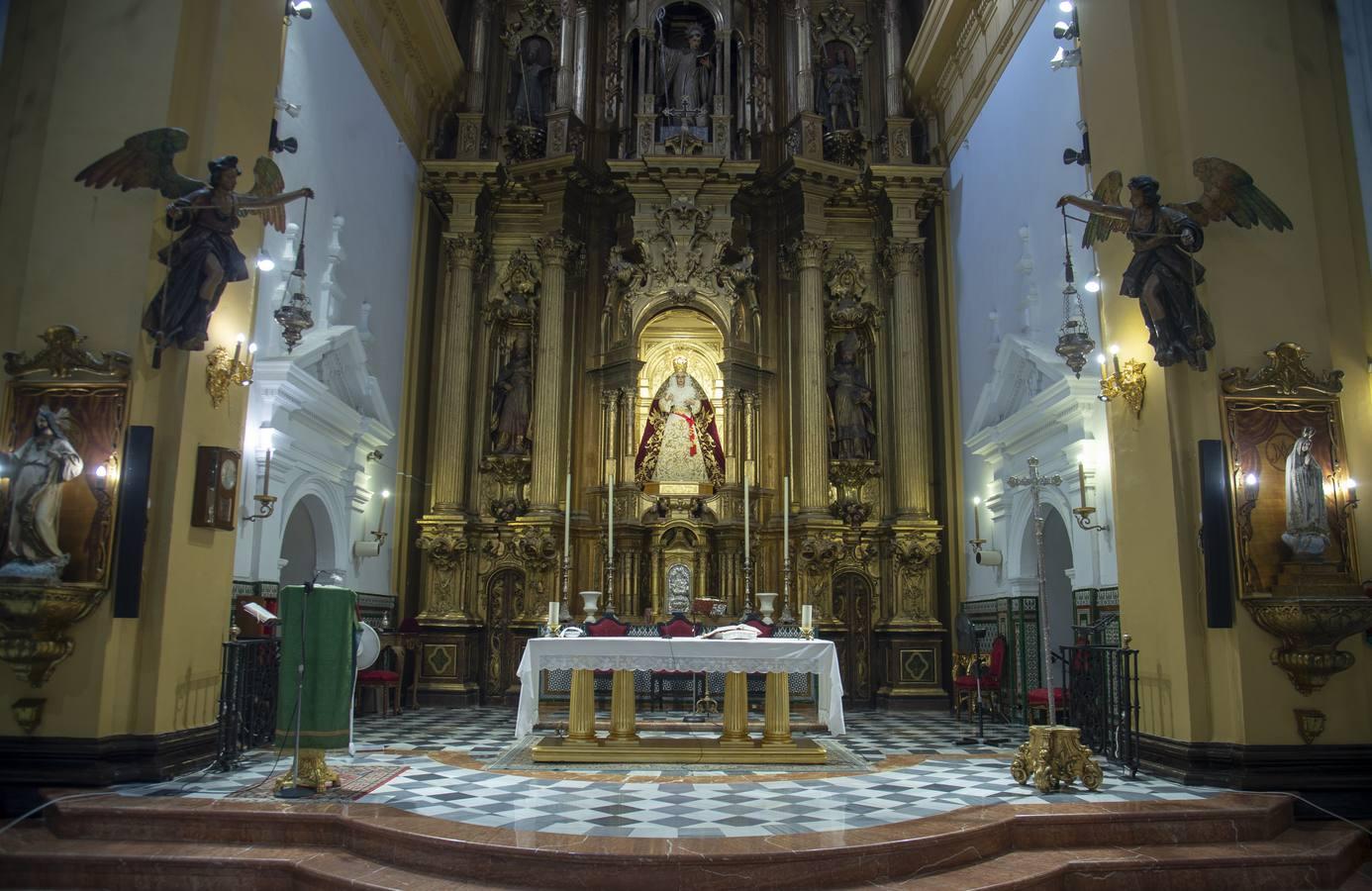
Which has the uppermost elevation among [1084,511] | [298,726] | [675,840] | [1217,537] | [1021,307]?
[1021,307]

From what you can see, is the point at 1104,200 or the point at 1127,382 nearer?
the point at 1127,382

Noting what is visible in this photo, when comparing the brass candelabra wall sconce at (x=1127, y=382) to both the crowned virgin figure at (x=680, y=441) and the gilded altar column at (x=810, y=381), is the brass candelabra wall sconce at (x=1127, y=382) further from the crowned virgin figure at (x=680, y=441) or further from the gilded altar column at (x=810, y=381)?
the crowned virgin figure at (x=680, y=441)

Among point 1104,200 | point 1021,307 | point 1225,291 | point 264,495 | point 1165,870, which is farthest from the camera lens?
point 1021,307

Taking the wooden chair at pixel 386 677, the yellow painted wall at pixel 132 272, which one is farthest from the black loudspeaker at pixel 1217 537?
the wooden chair at pixel 386 677

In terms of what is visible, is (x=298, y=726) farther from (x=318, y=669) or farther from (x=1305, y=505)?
(x=1305, y=505)

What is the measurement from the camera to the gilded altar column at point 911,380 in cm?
1316

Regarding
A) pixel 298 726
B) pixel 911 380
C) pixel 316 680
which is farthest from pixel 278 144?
pixel 911 380

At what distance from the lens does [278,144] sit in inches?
323

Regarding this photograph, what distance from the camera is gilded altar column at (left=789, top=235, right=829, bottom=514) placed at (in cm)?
1306

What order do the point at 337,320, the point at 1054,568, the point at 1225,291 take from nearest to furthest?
the point at 1225,291 → the point at 337,320 → the point at 1054,568

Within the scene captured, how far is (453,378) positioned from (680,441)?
121 inches

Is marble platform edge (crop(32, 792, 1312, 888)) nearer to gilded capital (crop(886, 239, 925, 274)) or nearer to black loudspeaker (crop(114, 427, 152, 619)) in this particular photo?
black loudspeaker (crop(114, 427, 152, 619))

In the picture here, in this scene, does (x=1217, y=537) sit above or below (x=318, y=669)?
above

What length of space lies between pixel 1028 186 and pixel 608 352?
5719mm
